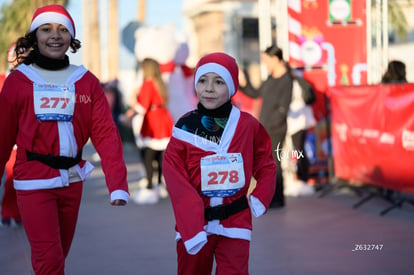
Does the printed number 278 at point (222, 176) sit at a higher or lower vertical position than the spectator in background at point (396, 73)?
lower

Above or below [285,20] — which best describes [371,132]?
below

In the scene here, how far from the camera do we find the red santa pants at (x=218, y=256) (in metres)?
4.38

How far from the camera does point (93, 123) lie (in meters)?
4.95

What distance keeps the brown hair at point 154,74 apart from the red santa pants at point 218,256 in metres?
6.83

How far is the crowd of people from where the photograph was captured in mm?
4414

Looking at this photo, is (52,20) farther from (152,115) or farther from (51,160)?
(152,115)

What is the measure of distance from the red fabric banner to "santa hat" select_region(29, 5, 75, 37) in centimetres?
496

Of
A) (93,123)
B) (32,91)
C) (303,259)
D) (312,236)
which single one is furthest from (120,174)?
(312,236)

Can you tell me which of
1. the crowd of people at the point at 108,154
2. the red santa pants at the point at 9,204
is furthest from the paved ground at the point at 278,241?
the crowd of people at the point at 108,154

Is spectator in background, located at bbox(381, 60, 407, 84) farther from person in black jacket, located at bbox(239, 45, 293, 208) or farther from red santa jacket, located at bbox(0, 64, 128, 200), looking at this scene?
red santa jacket, located at bbox(0, 64, 128, 200)

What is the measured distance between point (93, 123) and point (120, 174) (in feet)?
1.13

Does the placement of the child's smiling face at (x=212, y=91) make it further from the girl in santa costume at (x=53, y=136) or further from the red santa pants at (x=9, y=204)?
the red santa pants at (x=9, y=204)

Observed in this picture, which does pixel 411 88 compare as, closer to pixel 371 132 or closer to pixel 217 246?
pixel 371 132

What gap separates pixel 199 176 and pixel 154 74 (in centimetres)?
683
